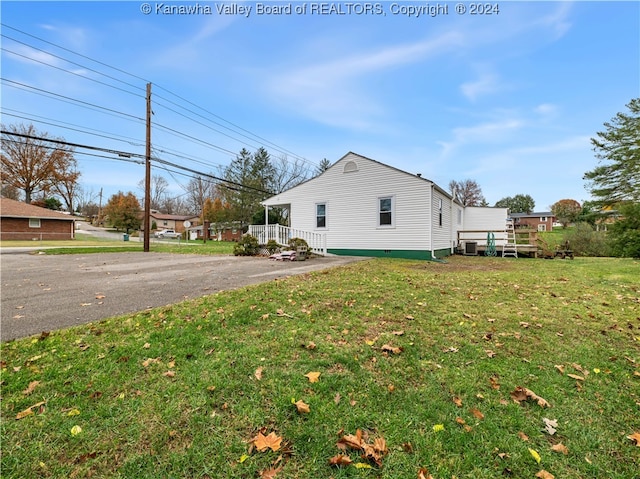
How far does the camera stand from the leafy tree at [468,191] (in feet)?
176

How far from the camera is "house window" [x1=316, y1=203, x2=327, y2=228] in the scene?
15.7 m

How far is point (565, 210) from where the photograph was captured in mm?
60906

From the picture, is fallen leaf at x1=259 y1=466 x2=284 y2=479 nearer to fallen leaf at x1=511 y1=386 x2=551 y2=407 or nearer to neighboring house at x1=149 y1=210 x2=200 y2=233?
fallen leaf at x1=511 y1=386 x2=551 y2=407

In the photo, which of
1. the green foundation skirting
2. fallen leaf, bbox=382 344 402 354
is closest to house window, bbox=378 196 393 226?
the green foundation skirting

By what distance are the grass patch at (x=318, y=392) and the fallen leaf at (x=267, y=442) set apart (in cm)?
3

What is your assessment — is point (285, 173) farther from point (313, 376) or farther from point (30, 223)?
point (313, 376)

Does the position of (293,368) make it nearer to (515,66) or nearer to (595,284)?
(595,284)

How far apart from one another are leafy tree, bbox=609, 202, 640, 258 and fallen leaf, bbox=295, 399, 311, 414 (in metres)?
20.5

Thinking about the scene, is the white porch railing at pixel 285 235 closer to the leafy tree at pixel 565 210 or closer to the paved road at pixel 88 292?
the paved road at pixel 88 292

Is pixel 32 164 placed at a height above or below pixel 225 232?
above

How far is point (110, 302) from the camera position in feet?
15.9

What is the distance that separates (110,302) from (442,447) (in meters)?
5.09

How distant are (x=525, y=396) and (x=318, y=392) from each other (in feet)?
5.84

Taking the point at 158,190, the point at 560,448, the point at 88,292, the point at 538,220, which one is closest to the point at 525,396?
the point at 560,448
